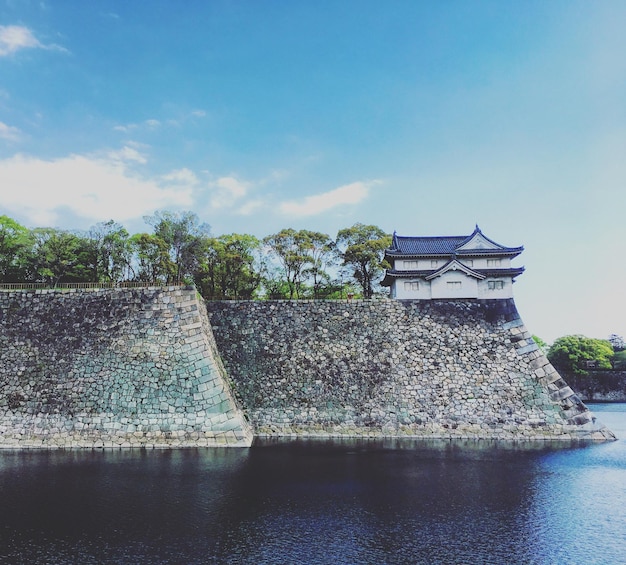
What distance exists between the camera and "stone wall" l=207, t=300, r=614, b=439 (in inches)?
890

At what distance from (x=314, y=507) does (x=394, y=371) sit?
12.1 metres

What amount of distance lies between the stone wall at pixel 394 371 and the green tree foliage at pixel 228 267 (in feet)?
25.9

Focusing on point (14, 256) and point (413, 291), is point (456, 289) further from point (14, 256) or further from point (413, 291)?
point (14, 256)

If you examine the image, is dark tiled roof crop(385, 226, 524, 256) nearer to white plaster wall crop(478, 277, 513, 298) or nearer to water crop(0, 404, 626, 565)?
white plaster wall crop(478, 277, 513, 298)

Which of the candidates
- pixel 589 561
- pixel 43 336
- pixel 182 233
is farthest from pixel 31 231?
→ pixel 589 561

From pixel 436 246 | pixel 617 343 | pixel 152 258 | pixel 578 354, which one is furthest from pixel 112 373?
pixel 617 343

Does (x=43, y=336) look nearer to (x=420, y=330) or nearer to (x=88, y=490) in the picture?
(x=88, y=490)

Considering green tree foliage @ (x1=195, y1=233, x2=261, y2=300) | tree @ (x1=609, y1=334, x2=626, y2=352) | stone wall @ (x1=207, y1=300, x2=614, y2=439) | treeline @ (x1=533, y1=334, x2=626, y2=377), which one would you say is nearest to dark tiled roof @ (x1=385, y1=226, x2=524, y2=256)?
stone wall @ (x1=207, y1=300, x2=614, y2=439)

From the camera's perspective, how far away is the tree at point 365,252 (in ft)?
114

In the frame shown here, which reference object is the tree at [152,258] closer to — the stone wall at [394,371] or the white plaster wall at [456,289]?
the stone wall at [394,371]

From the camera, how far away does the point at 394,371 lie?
24062 mm

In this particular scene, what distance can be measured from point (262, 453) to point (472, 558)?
1072cm

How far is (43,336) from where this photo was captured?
23.4 metres

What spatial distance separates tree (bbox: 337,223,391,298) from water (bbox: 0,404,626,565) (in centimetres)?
1763
